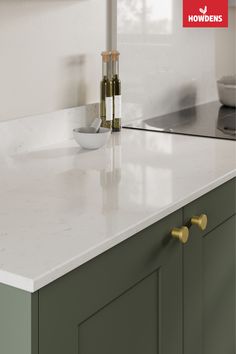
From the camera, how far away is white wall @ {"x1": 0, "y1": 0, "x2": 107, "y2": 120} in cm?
187

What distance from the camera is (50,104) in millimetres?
2066

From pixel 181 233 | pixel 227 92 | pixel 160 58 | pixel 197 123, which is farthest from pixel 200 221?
pixel 227 92

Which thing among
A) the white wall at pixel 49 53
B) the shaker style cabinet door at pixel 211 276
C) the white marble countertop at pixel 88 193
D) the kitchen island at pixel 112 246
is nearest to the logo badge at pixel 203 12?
the white wall at pixel 49 53

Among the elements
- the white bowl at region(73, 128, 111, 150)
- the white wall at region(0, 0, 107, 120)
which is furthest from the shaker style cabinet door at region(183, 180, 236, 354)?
the white wall at region(0, 0, 107, 120)

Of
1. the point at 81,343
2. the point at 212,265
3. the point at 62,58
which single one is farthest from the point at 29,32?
the point at 81,343

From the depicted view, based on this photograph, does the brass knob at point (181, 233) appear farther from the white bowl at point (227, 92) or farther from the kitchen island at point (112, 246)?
the white bowl at point (227, 92)

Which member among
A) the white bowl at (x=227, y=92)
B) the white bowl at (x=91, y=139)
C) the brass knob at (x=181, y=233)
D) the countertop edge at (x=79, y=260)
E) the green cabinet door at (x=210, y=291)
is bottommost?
the green cabinet door at (x=210, y=291)

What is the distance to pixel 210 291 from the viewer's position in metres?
1.74

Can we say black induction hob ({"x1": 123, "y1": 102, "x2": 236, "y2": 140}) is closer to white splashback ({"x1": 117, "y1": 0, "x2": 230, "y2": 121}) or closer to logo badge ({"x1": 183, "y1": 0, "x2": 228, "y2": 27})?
white splashback ({"x1": 117, "y1": 0, "x2": 230, "y2": 121})

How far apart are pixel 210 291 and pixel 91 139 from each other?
58 cm

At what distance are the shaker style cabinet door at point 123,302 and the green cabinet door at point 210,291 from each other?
64mm

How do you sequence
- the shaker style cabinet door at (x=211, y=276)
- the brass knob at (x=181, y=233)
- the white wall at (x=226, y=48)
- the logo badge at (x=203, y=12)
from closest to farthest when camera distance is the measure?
1. the brass knob at (x=181, y=233)
2. the shaker style cabinet door at (x=211, y=276)
3. the logo badge at (x=203, y=12)
4. the white wall at (x=226, y=48)

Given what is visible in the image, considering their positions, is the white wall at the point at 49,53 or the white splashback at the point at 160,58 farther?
the white splashback at the point at 160,58

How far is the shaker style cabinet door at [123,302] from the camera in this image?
109 centimetres
